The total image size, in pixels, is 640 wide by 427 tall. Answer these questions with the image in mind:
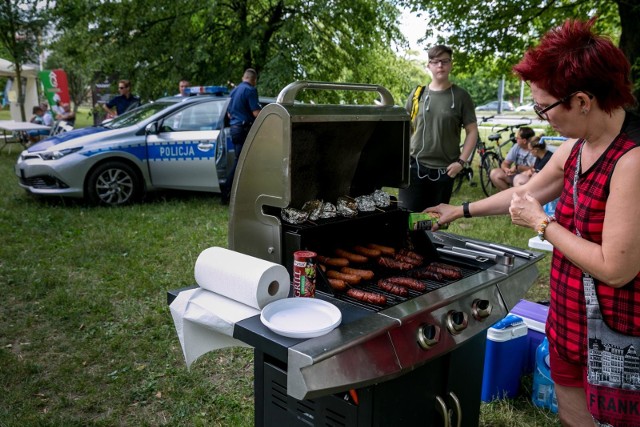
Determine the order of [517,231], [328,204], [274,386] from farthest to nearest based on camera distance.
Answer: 1. [517,231]
2. [328,204]
3. [274,386]

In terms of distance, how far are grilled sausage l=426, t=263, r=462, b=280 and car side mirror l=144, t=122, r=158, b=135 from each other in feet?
20.7

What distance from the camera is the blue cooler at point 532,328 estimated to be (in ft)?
10.8

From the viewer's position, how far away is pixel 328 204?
2.45 meters

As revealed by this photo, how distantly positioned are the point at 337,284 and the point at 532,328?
6.08 feet

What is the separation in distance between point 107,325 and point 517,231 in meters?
5.15

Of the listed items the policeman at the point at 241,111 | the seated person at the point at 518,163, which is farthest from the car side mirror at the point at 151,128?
the seated person at the point at 518,163

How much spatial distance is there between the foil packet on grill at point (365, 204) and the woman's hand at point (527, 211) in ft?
2.84

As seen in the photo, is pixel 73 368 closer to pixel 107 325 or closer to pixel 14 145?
pixel 107 325

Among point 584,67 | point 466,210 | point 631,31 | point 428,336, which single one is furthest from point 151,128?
point 631,31

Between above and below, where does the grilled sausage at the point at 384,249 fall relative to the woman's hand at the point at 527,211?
below

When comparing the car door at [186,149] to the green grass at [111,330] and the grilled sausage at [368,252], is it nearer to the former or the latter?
the green grass at [111,330]

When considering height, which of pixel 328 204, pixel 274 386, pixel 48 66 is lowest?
pixel 274 386

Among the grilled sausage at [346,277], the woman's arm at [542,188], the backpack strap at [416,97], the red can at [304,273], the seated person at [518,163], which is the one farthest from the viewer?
the seated person at [518,163]

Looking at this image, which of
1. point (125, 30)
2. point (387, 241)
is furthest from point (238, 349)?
point (125, 30)
